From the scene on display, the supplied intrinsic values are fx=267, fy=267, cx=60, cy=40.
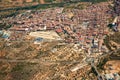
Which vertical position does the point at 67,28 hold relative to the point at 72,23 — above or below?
below

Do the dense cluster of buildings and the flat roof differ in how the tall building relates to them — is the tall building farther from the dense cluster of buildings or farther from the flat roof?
the flat roof

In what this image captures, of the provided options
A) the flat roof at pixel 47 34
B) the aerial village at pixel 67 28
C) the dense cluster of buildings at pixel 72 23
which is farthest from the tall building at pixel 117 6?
the flat roof at pixel 47 34

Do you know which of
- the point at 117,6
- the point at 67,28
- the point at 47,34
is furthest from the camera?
the point at 117,6

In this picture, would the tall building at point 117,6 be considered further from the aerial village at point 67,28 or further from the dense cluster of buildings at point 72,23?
the dense cluster of buildings at point 72,23

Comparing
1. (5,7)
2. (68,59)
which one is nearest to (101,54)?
(68,59)

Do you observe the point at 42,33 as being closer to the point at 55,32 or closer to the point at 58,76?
the point at 55,32

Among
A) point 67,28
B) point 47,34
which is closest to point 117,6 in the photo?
point 67,28

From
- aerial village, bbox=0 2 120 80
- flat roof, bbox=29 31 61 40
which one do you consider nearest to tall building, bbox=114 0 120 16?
aerial village, bbox=0 2 120 80

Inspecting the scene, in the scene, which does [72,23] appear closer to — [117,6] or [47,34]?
[47,34]
